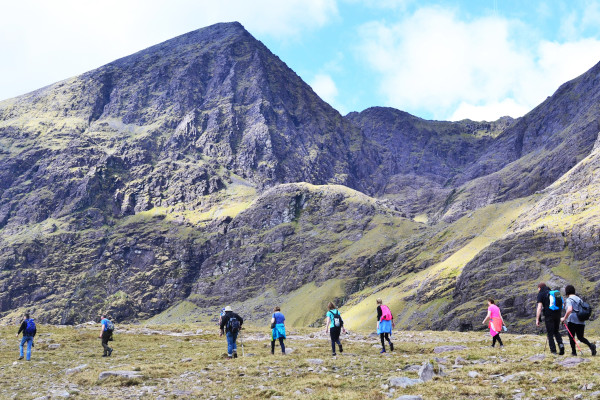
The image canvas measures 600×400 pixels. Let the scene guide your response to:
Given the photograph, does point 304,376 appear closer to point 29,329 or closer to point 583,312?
point 583,312

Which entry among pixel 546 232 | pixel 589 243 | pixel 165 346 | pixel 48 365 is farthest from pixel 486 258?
pixel 48 365

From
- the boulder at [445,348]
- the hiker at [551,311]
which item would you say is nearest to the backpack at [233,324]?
the boulder at [445,348]

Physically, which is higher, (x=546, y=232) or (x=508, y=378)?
(x=546, y=232)

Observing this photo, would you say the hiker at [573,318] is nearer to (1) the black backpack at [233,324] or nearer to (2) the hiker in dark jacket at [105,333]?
(1) the black backpack at [233,324]

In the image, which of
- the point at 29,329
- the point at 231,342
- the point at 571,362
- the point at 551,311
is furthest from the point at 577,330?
the point at 29,329

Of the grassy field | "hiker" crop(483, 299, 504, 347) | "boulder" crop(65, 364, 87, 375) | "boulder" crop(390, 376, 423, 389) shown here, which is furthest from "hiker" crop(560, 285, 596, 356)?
"boulder" crop(65, 364, 87, 375)

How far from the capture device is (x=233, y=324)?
29.8 m

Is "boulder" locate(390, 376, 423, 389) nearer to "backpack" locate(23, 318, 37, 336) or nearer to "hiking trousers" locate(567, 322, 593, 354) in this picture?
"hiking trousers" locate(567, 322, 593, 354)

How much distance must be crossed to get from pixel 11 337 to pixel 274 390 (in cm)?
3905

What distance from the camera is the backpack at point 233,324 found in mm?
29766

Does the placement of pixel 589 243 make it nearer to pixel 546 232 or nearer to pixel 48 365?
pixel 546 232

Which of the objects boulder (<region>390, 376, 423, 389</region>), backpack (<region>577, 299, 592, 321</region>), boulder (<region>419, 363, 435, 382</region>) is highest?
backpack (<region>577, 299, 592, 321</region>)

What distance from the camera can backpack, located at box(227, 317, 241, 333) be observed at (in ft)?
97.7

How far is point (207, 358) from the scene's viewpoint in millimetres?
30031
